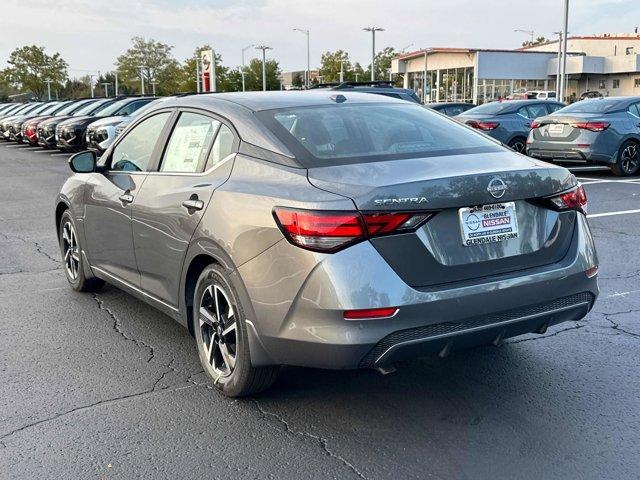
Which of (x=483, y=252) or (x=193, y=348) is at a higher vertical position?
(x=483, y=252)

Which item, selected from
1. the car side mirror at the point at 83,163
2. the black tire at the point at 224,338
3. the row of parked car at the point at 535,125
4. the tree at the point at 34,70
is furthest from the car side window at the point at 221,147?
the tree at the point at 34,70

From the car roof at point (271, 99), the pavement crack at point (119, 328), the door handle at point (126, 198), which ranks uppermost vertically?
the car roof at point (271, 99)

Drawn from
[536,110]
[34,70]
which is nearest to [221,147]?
[536,110]

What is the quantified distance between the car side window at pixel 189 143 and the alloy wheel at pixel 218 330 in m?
0.77

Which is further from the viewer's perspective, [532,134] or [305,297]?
[532,134]

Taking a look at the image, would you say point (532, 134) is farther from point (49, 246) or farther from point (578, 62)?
point (578, 62)

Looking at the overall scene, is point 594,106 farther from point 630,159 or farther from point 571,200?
point 571,200

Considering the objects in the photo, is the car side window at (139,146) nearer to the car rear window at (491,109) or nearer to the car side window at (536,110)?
the car rear window at (491,109)

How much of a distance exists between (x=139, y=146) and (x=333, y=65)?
8220 centimetres

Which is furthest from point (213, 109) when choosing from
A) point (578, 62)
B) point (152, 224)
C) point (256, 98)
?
point (578, 62)

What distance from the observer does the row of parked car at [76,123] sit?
19.8 m

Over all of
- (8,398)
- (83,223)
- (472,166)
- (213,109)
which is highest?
(213,109)

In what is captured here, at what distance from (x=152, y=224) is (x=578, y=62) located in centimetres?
7044

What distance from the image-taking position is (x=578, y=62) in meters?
67.8
